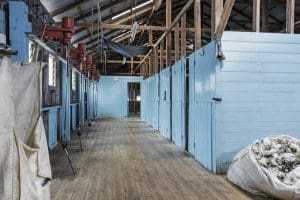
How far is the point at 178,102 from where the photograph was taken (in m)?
7.53

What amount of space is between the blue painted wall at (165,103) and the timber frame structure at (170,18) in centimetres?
46

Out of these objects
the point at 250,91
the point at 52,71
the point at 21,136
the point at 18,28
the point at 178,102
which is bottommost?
the point at 21,136

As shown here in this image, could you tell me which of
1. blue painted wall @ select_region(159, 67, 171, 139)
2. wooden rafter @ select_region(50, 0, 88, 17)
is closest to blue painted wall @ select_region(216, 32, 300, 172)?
wooden rafter @ select_region(50, 0, 88, 17)

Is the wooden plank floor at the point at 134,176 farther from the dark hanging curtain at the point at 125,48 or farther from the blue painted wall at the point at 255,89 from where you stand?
the dark hanging curtain at the point at 125,48

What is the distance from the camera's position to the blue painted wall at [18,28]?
446 cm

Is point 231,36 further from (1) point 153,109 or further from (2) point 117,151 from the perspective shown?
(1) point 153,109

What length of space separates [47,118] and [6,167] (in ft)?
15.3

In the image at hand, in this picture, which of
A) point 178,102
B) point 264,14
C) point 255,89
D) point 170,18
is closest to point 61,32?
point 255,89

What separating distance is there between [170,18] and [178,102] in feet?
8.09

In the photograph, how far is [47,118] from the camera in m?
6.65

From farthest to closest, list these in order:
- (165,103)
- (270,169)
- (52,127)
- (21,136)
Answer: (165,103) < (52,127) < (270,169) < (21,136)

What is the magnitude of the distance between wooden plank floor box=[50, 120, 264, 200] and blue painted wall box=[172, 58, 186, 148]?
482 mm

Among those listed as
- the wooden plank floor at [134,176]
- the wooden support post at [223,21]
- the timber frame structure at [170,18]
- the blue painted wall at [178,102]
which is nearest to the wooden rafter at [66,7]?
the timber frame structure at [170,18]

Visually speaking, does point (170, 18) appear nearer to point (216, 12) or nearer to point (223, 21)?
point (216, 12)
